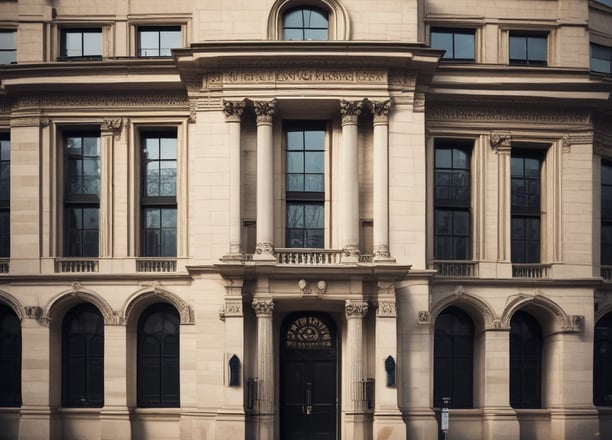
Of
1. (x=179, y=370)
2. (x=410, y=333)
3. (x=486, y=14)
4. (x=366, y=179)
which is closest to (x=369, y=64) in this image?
(x=366, y=179)

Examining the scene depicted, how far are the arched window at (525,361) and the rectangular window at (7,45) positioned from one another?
2841 centimetres

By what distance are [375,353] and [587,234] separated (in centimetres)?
1239

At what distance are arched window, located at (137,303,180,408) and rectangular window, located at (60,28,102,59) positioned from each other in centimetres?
1314

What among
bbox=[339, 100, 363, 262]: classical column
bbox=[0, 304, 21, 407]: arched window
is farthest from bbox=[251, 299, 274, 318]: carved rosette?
bbox=[0, 304, 21, 407]: arched window

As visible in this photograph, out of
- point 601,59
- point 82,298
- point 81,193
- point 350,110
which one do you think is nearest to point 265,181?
point 350,110

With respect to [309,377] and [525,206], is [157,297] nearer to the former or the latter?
[309,377]

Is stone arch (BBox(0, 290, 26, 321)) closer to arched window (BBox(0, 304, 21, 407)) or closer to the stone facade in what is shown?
the stone facade

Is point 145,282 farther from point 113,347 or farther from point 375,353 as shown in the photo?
point 375,353

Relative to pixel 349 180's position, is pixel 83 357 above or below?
below

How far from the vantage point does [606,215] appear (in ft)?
164

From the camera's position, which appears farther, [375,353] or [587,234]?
[587,234]

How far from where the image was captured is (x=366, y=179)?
43875 mm

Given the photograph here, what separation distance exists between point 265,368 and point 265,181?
8.25 meters

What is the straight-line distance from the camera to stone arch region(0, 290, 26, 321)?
45.2 metres
